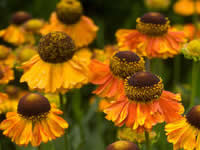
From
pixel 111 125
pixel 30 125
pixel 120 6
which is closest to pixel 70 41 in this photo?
pixel 30 125

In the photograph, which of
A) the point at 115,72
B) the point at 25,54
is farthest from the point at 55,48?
the point at 25,54

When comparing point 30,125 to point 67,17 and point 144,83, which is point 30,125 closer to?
point 144,83

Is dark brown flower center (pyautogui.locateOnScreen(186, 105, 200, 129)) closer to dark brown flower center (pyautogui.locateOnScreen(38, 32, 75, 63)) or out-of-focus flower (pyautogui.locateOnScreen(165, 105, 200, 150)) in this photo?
out-of-focus flower (pyautogui.locateOnScreen(165, 105, 200, 150))

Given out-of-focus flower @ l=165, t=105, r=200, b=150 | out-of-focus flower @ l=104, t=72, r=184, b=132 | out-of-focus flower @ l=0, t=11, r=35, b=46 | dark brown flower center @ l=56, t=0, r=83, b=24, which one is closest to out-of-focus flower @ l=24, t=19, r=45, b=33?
out-of-focus flower @ l=0, t=11, r=35, b=46

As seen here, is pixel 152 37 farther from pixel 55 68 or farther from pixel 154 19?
pixel 55 68

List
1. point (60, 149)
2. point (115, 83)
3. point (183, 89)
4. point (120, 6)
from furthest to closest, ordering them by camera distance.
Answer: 1. point (120, 6)
2. point (183, 89)
3. point (60, 149)
4. point (115, 83)
